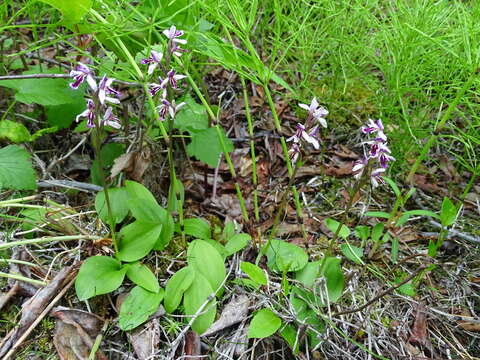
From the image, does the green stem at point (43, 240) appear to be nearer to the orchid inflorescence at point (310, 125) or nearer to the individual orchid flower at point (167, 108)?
the individual orchid flower at point (167, 108)

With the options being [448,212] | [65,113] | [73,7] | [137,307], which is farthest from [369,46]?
[137,307]

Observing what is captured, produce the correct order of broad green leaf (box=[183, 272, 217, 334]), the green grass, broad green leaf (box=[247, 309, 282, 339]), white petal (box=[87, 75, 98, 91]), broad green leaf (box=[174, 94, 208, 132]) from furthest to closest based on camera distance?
broad green leaf (box=[174, 94, 208, 132]), the green grass, broad green leaf (box=[183, 272, 217, 334]), broad green leaf (box=[247, 309, 282, 339]), white petal (box=[87, 75, 98, 91])

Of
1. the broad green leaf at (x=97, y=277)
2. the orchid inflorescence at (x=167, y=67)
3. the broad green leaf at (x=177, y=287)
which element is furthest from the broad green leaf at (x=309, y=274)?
the orchid inflorescence at (x=167, y=67)

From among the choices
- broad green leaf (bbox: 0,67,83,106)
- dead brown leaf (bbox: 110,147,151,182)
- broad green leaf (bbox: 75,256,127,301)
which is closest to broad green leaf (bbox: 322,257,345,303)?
broad green leaf (bbox: 75,256,127,301)

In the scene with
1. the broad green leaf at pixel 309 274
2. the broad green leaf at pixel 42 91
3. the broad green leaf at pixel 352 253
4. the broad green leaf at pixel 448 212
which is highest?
the broad green leaf at pixel 42 91

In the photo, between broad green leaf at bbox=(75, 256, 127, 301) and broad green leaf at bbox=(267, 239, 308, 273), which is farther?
broad green leaf at bbox=(267, 239, 308, 273)

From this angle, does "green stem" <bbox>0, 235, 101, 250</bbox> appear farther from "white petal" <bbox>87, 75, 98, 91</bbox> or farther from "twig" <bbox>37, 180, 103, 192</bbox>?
"white petal" <bbox>87, 75, 98, 91</bbox>

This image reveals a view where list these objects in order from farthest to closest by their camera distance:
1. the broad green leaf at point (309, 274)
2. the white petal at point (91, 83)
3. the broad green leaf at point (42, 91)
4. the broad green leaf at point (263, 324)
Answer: the broad green leaf at point (42, 91) → the broad green leaf at point (309, 274) → the broad green leaf at point (263, 324) → the white petal at point (91, 83)
